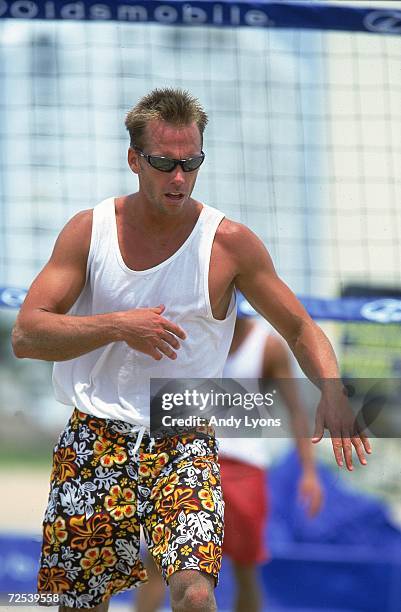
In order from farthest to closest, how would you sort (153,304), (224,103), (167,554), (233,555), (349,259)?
(349,259), (224,103), (233,555), (153,304), (167,554)

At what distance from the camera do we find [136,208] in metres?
3.71

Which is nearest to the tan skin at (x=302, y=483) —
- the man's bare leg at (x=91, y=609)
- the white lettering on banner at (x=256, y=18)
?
the man's bare leg at (x=91, y=609)

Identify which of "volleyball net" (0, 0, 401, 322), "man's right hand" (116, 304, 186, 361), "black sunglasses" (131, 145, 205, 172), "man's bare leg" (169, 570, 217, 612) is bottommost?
"man's bare leg" (169, 570, 217, 612)

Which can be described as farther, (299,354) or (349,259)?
(349,259)

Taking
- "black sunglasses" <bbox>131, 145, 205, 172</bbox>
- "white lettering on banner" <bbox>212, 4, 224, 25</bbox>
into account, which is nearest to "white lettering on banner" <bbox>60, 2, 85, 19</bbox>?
"white lettering on banner" <bbox>212, 4, 224, 25</bbox>

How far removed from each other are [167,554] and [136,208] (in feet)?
3.60

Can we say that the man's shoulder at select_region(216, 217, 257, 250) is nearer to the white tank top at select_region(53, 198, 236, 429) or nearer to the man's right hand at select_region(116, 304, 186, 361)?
the white tank top at select_region(53, 198, 236, 429)

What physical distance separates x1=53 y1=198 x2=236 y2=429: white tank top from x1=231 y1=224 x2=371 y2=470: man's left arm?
13 centimetres

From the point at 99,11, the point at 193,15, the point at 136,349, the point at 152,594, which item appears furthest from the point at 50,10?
the point at 152,594

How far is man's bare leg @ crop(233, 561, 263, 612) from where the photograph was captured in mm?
5113

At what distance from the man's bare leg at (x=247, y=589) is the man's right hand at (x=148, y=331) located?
210 centimetres

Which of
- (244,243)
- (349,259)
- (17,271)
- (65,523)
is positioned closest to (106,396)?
(65,523)

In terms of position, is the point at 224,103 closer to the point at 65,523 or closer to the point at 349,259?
the point at 349,259

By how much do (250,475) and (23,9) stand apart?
91.0 inches
